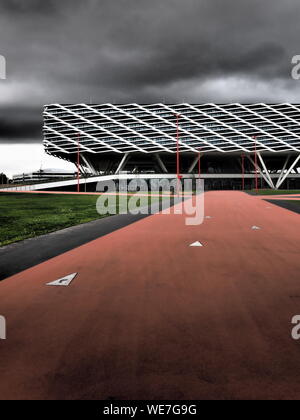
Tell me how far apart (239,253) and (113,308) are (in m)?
3.96

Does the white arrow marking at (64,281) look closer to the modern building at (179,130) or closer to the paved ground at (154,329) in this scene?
the paved ground at (154,329)

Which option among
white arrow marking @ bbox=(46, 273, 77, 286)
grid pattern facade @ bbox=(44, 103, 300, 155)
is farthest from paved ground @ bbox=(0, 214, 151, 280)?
grid pattern facade @ bbox=(44, 103, 300, 155)

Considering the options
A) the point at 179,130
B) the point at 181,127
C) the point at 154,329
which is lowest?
the point at 154,329

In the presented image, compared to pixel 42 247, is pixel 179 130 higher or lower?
higher

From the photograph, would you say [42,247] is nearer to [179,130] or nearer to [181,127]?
[179,130]

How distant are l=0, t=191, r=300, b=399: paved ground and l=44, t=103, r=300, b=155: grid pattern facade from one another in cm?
7992

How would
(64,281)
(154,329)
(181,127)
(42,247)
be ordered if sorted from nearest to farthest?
(154,329) < (64,281) < (42,247) < (181,127)

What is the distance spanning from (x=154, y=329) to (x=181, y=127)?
8626cm

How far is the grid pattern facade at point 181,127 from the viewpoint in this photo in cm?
8438

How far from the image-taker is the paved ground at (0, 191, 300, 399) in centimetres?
233

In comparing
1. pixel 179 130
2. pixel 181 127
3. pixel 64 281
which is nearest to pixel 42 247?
pixel 64 281

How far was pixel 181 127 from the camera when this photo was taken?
281 ft

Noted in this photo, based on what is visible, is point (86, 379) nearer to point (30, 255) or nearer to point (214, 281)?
point (214, 281)

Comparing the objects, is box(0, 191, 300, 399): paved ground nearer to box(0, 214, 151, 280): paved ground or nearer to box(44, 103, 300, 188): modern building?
box(0, 214, 151, 280): paved ground
